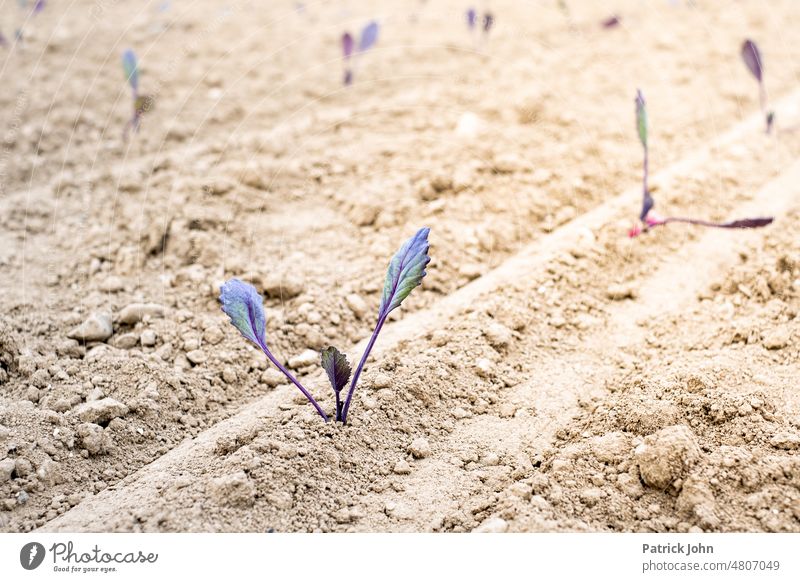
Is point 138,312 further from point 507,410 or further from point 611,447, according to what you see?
point 611,447

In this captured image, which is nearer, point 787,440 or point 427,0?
point 787,440

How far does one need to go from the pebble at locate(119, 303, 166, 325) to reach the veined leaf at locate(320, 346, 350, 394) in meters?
0.79

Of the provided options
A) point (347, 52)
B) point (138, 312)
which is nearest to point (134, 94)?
point (347, 52)

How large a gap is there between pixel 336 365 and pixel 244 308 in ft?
0.88

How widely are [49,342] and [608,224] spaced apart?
1866mm

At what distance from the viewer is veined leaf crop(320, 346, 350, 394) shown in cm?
161

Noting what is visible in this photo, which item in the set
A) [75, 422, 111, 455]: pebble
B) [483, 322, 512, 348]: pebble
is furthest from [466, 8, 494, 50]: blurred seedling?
[75, 422, 111, 455]: pebble

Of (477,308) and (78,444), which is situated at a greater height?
(78,444)

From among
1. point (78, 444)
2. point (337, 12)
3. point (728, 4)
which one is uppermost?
point (337, 12)

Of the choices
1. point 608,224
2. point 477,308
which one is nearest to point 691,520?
point 477,308

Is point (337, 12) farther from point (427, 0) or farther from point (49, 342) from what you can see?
point (49, 342)

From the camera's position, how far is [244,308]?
168 centimetres

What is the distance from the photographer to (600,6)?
4.39 m
